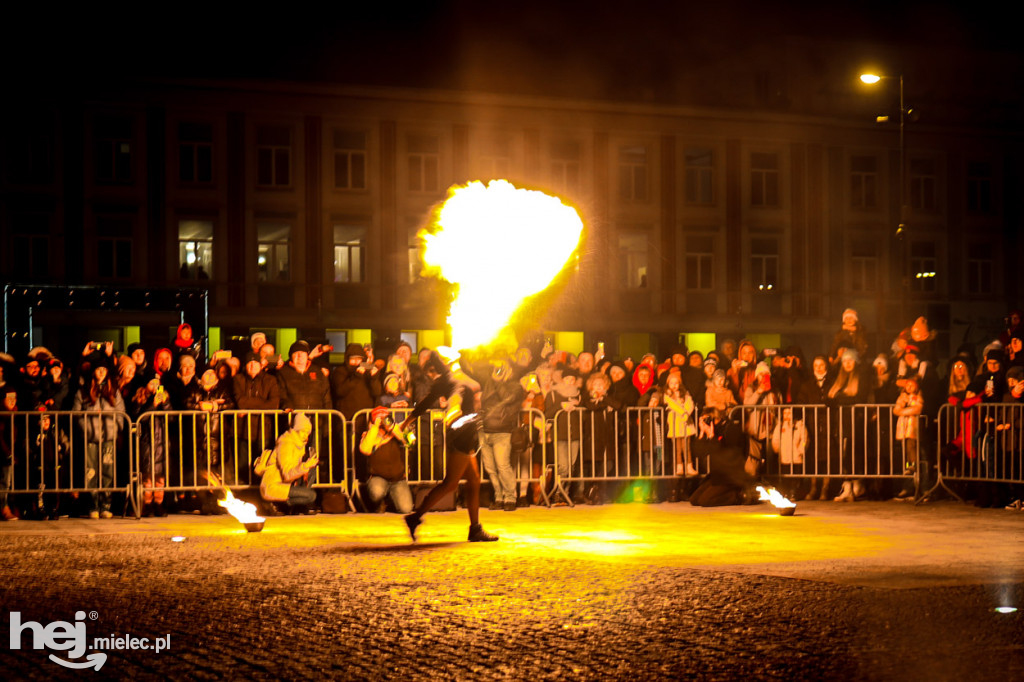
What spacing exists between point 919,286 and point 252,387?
41614 mm

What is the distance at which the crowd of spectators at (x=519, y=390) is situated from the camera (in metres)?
15.0

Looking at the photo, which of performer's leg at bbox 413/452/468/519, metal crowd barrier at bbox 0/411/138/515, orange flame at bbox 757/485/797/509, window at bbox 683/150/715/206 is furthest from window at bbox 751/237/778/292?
performer's leg at bbox 413/452/468/519

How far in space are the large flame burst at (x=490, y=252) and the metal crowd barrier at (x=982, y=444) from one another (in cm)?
565

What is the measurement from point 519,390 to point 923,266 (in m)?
41.9

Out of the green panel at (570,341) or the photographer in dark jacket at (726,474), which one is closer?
the photographer in dark jacket at (726,474)

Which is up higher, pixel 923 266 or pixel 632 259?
pixel 632 259

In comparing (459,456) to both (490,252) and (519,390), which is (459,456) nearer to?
(519,390)

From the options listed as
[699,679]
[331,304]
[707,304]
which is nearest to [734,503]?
[699,679]

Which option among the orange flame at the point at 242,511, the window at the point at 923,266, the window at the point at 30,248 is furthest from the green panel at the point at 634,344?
the orange flame at the point at 242,511

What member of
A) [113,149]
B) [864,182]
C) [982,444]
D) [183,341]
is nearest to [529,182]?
[113,149]

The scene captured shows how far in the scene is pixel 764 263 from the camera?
1987 inches

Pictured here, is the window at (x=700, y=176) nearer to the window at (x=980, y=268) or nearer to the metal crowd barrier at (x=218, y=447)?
the window at (x=980, y=268)

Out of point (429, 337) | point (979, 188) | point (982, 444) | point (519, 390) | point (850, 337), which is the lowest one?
point (982, 444)

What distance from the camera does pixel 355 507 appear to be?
1541 cm
